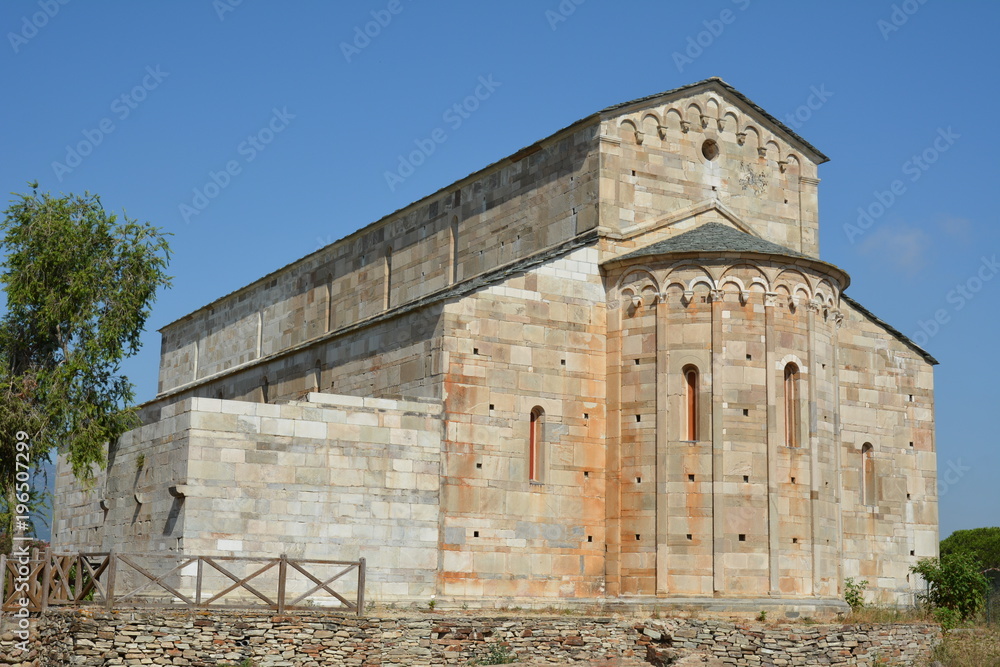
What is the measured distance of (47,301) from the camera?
26.1m

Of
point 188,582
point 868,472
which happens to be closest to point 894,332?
point 868,472

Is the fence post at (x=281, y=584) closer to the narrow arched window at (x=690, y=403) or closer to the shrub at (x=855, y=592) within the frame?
the narrow arched window at (x=690, y=403)

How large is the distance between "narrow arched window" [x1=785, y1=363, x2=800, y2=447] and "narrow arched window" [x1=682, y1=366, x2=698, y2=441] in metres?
1.88

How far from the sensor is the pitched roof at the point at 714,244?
23.4 metres

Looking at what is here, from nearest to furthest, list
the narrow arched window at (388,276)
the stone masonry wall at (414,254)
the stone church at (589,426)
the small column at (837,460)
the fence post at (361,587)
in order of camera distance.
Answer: the fence post at (361,587) < the stone church at (589,426) < the small column at (837,460) < the stone masonry wall at (414,254) < the narrow arched window at (388,276)

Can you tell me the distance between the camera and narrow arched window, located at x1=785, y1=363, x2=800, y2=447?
2342 centimetres

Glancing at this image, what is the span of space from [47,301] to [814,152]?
1761cm

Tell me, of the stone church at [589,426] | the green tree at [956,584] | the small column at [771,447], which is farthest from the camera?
the green tree at [956,584]

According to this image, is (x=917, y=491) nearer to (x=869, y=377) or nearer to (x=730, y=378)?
(x=869, y=377)

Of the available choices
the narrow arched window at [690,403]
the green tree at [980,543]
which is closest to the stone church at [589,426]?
the narrow arched window at [690,403]

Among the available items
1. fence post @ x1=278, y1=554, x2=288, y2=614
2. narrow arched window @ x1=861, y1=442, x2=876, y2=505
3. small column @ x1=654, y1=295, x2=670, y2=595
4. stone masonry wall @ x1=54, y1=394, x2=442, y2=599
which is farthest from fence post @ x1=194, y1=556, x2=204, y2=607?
narrow arched window @ x1=861, y1=442, x2=876, y2=505

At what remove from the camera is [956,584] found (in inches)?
1052

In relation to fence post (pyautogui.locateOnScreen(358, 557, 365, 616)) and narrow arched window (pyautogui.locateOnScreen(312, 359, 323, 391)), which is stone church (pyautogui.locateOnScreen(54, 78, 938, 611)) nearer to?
narrow arched window (pyautogui.locateOnScreen(312, 359, 323, 391))

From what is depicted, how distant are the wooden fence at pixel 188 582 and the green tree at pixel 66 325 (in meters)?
5.03
